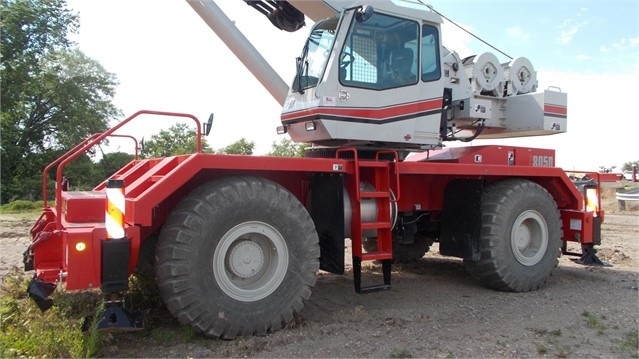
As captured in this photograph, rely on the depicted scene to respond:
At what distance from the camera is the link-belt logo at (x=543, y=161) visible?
22.7 feet

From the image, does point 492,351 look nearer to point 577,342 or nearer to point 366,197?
point 577,342

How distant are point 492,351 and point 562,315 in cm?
161

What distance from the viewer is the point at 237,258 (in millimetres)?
4449

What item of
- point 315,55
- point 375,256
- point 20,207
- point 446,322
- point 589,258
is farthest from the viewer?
point 20,207

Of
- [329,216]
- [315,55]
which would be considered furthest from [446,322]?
[315,55]

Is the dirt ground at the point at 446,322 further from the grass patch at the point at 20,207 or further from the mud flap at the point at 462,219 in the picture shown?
the grass patch at the point at 20,207

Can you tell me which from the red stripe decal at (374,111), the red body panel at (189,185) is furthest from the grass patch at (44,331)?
the red stripe decal at (374,111)

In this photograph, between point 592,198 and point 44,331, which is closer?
point 44,331

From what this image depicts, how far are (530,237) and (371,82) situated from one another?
304cm

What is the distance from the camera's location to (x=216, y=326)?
4148mm

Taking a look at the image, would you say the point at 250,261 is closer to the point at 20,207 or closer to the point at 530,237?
the point at 530,237

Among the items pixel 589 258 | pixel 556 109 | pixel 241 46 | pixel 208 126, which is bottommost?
pixel 589 258

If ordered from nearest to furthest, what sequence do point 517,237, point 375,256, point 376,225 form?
point 375,256
point 376,225
point 517,237

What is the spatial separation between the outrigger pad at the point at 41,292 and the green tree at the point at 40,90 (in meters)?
24.6
